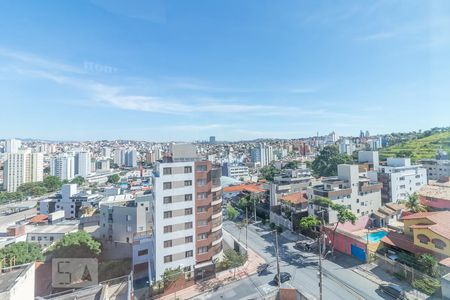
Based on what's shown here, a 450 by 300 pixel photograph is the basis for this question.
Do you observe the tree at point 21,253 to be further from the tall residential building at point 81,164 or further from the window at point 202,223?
the tall residential building at point 81,164

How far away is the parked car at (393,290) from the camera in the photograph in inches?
269

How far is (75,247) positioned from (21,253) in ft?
5.98

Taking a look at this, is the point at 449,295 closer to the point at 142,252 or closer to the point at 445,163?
the point at 142,252

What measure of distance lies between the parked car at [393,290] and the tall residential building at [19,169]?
134ft

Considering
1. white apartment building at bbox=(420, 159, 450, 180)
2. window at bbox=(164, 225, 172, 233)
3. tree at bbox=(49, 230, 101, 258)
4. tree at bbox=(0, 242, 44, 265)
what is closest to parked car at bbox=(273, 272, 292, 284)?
window at bbox=(164, 225, 172, 233)

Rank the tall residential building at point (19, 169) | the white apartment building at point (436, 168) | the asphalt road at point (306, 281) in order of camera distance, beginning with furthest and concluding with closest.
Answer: the tall residential building at point (19, 169) < the white apartment building at point (436, 168) < the asphalt road at point (306, 281)

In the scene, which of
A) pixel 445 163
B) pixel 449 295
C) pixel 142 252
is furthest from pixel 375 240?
pixel 445 163

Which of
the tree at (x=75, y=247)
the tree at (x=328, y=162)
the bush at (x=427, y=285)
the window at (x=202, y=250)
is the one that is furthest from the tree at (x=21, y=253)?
the tree at (x=328, y=162)

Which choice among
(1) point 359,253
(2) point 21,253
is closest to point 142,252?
(2) point 21,253

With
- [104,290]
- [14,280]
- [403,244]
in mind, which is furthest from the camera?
[403,244]

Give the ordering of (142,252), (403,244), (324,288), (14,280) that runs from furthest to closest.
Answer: (142,252), (403,244), (324,288), (14,280)

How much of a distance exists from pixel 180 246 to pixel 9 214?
25197mm

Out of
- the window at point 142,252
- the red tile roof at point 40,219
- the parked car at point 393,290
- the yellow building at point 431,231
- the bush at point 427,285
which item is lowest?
the red tile roof at point 40,219

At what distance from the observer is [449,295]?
209 inches
